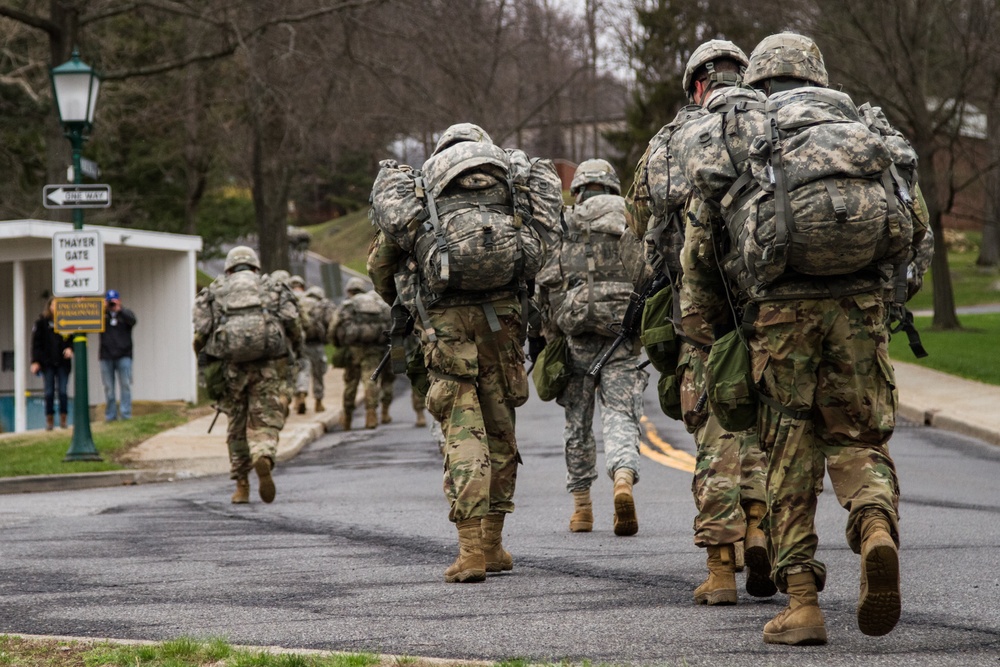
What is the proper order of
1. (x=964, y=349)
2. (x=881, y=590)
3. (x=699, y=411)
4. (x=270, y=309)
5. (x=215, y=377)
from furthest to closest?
(x=964, y=349) → (x=215, y=377) → (x=270, y=309) → (x=699, y=411) → (x=881, y=590)

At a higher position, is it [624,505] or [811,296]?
[811,296]

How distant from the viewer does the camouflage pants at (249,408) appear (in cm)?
1054

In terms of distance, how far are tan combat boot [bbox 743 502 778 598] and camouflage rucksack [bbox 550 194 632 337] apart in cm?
237

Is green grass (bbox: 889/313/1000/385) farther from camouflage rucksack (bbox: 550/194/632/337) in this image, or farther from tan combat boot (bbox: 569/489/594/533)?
tan combat boot (bbox: 569/489/594/533)

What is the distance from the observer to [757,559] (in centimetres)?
564

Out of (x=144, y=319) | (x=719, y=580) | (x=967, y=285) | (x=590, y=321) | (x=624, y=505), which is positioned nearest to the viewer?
(x=719, y=580)

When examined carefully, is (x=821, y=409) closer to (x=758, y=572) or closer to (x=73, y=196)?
(x=758, y=572)

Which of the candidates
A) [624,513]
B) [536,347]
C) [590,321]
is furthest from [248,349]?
[624,513]

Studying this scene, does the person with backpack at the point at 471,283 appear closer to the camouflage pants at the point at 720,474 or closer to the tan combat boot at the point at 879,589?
the camouflage pants at the point at 720,474

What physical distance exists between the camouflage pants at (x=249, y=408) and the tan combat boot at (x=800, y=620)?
6345 millimetres

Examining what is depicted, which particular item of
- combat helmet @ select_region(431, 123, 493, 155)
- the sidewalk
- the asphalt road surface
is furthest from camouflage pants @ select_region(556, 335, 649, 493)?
the sidewalk

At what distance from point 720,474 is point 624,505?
5.97ft

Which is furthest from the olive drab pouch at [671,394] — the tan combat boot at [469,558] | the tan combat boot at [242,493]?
the tan combat boot at [242,493]

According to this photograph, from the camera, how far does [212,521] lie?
942cm
